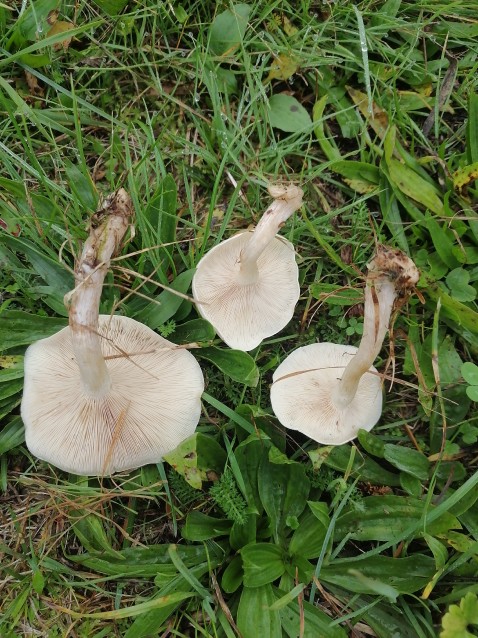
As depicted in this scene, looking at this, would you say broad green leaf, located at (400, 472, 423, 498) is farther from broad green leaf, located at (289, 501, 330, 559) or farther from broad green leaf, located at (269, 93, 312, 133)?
broad green leaf, located at (269, 93, 312, 133)

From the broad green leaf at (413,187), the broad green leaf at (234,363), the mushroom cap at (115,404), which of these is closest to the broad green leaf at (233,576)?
the mushroom cap at (115,404)

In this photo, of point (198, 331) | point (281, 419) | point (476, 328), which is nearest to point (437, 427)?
point (476, 328)

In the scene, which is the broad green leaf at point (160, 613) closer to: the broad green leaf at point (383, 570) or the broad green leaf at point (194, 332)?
the broad green leaf at point (383, 570)

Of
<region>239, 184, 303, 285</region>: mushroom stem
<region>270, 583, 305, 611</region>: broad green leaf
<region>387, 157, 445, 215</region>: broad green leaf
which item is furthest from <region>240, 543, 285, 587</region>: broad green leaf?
<region>387, 157, 445, 215</region>: broad green leaf

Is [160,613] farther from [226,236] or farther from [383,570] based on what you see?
[226,236]

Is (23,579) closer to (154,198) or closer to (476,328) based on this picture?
(154,198)
